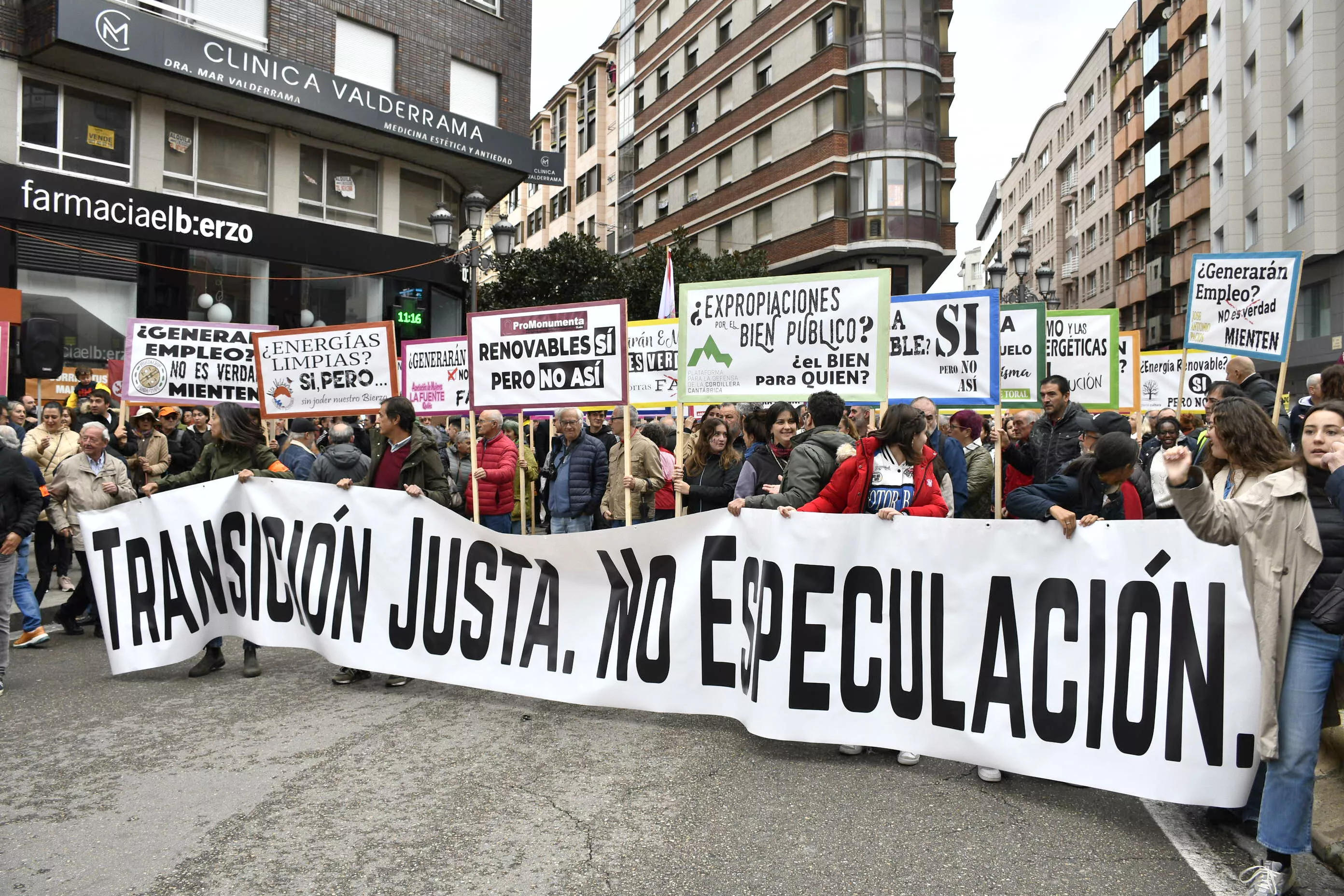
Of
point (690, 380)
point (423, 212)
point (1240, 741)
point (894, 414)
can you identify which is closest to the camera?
point (1240, 741)

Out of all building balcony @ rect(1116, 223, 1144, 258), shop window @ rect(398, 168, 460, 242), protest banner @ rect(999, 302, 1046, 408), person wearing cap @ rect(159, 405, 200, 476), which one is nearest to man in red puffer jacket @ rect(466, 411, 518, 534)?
person wearing cap @ rect(159, 405, 200, 476)

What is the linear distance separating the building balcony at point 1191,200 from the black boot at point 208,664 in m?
47.9

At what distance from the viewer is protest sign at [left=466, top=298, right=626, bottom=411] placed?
25.2 feet

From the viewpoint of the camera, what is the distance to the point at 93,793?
15.1ft

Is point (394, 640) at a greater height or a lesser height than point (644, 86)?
lesser

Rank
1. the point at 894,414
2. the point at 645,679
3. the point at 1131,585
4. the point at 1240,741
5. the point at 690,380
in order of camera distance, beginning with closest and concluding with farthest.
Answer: the point at 1240,741, the point at 1131,585, the point at 894,414, the point at 645,679, the point at 690,380

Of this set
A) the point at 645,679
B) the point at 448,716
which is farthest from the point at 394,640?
the point at 645,679

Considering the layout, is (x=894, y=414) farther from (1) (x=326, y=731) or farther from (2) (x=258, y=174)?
(2) (x=258, y=174)

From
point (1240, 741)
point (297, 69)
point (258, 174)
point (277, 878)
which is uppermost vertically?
point (297, 69)

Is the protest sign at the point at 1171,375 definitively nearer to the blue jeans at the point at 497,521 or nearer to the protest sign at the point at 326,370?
the blue jeans at the point at 497,521

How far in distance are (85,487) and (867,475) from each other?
662 centimetres

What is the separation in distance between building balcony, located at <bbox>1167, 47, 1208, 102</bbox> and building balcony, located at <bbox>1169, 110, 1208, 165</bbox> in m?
1.45

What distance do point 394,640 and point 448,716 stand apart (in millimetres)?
829

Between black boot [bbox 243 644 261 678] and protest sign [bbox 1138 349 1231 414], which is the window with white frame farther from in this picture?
black boot [bbox 243 644 261 678]
